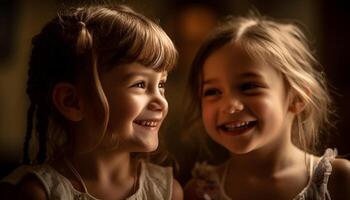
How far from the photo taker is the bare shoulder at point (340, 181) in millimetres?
994

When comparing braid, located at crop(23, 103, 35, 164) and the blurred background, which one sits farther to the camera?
the blurred background

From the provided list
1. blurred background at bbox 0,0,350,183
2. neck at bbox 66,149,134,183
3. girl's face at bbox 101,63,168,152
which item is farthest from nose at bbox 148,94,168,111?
blurred background at bbox 0,0,350,183

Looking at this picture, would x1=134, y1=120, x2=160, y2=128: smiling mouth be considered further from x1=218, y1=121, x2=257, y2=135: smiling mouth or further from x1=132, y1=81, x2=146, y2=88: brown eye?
x1=218, y1=121, x2=257, y2=135: smiling mouth

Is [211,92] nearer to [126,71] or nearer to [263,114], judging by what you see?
[263,114]

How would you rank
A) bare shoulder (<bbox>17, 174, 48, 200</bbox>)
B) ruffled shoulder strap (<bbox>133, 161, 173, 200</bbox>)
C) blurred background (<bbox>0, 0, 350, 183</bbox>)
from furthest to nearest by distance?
blurred background (<bbox>0, 0, 350, 183</bbox>), ruffled shoulder strap (<bbox>133, 161, 173, 200</bbox>), bare shoulder (<bbox>17, 174, 48, 200</bbox>)

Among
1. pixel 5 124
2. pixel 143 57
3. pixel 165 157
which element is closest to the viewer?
pixel 143 57

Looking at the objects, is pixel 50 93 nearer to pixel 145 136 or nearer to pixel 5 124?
pixel 145 136

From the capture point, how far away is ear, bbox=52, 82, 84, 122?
0.88 meters

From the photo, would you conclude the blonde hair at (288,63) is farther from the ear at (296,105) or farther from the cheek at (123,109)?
the cheek at (123,109)

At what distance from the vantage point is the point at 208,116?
1.04 metres

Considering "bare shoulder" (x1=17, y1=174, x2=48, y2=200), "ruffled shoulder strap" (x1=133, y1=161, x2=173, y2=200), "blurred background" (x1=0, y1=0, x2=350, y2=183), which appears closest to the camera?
"bare shoulder" (x1=17, y1=174, x2=48, y2=200)

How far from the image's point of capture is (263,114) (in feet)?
3.26

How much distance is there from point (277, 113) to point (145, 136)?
29cm

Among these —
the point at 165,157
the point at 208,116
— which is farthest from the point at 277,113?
the point at 165,157
